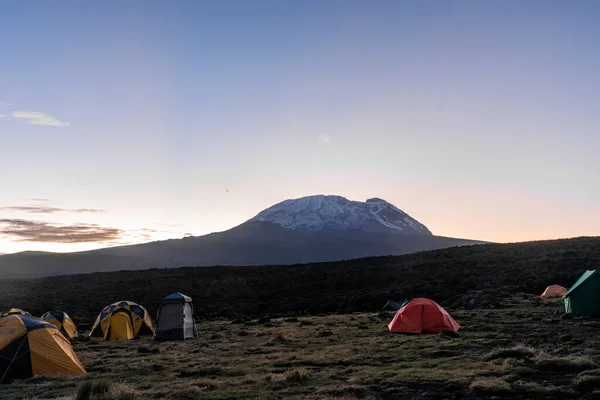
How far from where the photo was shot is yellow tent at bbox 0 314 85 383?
13.7 m

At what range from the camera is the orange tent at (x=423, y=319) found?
21828mm

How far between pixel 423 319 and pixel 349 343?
14.4 feet

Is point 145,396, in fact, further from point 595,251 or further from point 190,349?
point 595,251

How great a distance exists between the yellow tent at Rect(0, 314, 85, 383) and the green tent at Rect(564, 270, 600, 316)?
22295 mm

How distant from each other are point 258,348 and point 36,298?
38149mm

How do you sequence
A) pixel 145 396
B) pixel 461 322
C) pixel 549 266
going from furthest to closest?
1. pixel 549 266
2. pixel 461 322
3. pixel 145 396

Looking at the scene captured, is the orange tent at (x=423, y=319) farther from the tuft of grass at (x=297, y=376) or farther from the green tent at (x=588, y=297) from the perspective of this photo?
the tuft of grass at (x=297, y=376)

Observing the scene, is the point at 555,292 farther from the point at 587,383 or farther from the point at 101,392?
the point at 101,392

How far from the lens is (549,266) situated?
4456 cm

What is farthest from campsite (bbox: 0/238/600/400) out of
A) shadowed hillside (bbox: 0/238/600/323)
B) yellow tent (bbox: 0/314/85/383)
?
yellow tent (bbox: 0/314/85/383)

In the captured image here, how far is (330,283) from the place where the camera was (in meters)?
53.1

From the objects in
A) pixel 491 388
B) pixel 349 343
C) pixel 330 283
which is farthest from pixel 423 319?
pixel 330 283

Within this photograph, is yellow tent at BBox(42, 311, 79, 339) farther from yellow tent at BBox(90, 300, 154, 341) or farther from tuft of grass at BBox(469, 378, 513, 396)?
tuft of grass at BBox(469, 378, 513, 396)

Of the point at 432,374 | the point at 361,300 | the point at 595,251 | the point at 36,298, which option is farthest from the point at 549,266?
the point at 36,298
